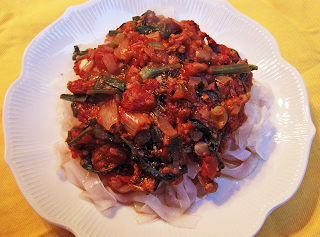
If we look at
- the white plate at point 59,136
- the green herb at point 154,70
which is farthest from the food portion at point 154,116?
the white plate at point 59,136

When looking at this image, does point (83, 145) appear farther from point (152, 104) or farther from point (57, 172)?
point (152, 104)

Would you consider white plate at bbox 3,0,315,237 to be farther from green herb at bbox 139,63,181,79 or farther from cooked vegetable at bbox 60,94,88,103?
green herb at bbox 139,63,181,79

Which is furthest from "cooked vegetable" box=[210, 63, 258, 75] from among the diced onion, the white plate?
the diced onion

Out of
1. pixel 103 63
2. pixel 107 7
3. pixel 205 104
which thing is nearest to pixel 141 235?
pixel 205 104

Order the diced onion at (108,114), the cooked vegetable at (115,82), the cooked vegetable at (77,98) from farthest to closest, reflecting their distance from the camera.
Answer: the cooked vegetable at (77,98) < the cooked vegetable at (115,82) < the diced onion at (108,114)

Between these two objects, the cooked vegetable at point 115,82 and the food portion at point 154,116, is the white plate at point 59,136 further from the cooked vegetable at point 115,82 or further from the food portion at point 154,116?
the cooked vegetable at point 115,82

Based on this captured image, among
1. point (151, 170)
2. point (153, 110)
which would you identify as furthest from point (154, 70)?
point (151, 170)

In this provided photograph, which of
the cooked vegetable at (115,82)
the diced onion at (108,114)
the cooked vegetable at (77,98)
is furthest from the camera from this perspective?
the cooked vegetable at (77,98)
